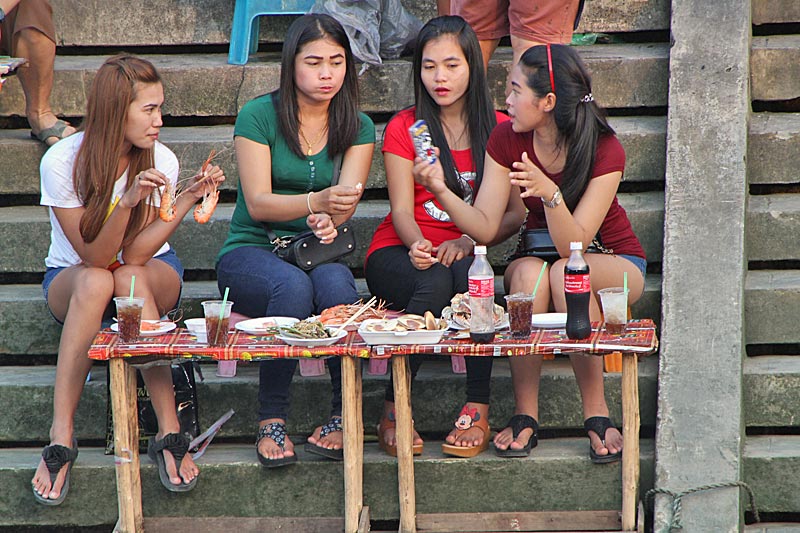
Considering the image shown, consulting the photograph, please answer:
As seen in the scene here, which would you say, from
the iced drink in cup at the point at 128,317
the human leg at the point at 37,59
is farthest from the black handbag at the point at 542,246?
the human leg at the point at 37,59

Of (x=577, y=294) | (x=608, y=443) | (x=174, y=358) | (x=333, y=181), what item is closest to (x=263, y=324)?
(x=174, y=358)

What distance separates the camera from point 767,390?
4.68m

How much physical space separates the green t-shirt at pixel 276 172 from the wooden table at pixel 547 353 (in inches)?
39.3

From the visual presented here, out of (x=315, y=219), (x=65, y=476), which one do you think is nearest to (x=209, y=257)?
(x=315, y=219)

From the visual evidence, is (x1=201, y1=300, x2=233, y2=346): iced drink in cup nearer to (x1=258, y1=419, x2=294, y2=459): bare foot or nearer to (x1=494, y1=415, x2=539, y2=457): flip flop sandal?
(x1=258, y1=419, x2=294, y2=459): bare foot

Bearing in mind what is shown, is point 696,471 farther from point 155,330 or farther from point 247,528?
point 155,330

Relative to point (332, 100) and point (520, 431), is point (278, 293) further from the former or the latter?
point (520, 431)

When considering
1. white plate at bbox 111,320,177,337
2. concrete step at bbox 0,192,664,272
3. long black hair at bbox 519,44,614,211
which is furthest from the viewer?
concrete step at bbox 0,192,664,272

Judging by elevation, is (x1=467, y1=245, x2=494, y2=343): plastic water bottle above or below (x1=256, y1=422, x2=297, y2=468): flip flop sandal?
above

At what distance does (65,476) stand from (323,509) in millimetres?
1048

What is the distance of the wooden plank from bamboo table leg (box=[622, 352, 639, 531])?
0.12 metres

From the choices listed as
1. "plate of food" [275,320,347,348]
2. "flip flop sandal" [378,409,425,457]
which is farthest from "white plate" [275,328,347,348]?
"flip flop sandal" [378,409,425,457]

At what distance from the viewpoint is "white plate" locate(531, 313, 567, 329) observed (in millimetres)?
4242

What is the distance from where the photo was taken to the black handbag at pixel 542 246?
15.0 ft
